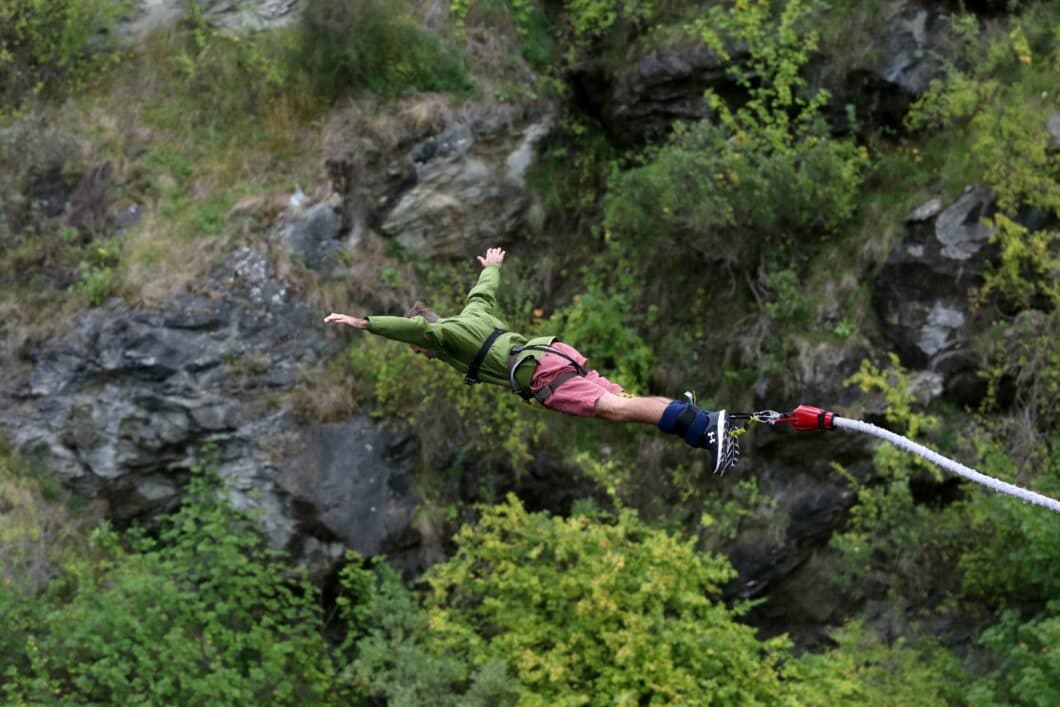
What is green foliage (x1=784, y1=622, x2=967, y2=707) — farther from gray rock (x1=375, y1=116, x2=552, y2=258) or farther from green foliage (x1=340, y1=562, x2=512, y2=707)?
gray rock (x1=375, y1=116, x2=552, y2=258)

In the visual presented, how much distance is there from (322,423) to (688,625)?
4.44 meters

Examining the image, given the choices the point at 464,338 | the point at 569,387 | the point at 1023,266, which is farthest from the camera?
the point at 1023,266

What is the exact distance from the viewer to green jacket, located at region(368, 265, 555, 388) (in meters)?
7.37

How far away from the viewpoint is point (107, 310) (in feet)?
43.4

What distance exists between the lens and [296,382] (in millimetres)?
13023

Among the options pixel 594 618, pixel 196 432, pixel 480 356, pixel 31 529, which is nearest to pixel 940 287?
pixel 594 618

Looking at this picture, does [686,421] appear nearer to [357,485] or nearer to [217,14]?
[357,485]

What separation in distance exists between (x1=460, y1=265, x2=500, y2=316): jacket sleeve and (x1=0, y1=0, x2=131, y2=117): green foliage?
30.1 feet

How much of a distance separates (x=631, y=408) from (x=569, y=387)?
1.53 ft

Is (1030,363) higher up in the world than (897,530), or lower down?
higher up

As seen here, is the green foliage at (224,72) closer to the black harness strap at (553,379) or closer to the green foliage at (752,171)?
the green foliage at (752,171)

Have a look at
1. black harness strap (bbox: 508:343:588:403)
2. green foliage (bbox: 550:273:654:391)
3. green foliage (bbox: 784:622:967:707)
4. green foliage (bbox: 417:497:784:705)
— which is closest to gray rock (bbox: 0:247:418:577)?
green foliage (bbox: 417:497:784:705)

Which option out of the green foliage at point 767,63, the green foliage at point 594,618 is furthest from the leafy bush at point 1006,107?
the green foliage at point 594,618

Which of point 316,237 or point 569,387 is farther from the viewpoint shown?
point 316,237
